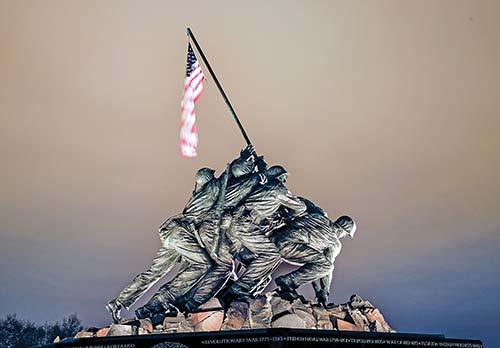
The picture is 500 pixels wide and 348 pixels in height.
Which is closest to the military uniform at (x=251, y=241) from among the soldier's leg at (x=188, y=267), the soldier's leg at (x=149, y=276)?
the soldier's leg at (x=188, y=267)

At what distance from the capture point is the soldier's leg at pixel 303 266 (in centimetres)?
1602

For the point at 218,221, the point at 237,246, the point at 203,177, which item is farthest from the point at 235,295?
the point at 203,177

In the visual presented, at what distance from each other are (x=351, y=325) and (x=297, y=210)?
3.47m

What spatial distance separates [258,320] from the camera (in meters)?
14.4

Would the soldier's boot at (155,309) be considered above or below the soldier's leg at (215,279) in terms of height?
below

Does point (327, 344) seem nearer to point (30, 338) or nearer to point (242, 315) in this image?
point (242, 315)

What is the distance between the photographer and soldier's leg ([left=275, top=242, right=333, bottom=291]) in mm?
16016

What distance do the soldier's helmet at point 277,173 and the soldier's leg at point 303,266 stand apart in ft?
6.39

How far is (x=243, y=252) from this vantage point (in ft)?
53.5

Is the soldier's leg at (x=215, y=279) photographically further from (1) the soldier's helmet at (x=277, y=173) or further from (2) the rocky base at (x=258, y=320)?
(1) the soldier's helmet at (x=277, y=173)

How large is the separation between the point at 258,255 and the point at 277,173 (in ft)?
8.19

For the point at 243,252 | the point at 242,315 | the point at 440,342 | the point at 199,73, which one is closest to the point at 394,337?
the point at 440,342

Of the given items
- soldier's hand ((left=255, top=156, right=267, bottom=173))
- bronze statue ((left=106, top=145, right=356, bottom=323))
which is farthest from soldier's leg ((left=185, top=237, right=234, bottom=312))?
soldier's hand ((left=255, top=156, right=267, bottom=173))

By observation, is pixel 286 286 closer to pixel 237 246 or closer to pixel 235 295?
pixel 235 295
